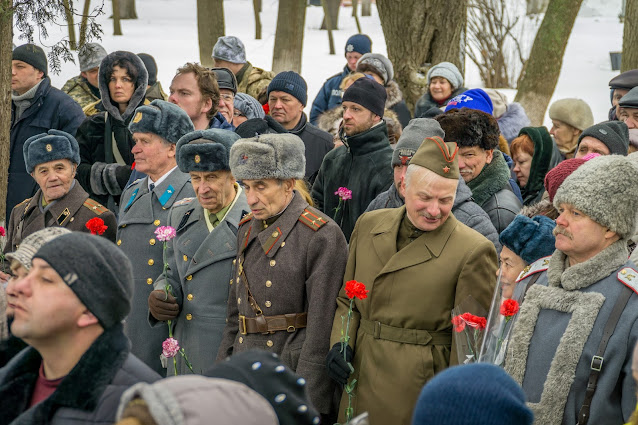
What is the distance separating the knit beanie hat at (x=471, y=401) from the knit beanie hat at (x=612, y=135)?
364cm

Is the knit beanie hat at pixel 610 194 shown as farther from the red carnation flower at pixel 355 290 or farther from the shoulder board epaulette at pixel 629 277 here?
the red carnation flower at pixel 355 290

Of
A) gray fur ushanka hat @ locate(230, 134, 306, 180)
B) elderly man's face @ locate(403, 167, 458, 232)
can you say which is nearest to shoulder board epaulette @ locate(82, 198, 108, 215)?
gray fur ushanka hat @ locate(230, 134, 306, 180)

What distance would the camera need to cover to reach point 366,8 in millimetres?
36344

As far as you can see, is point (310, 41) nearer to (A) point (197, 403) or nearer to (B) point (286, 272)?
(B) point (286, 272)

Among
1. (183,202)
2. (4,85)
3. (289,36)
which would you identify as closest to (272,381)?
(183,202)

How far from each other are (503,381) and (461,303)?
1769mm

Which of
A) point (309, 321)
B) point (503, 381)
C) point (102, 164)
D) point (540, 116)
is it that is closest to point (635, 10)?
point (540, 116)

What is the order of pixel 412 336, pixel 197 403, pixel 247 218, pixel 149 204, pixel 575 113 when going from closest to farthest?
pixel 197 403
pixel 412 336
pixel 247 218
pixel 149 204
pixel 575 113

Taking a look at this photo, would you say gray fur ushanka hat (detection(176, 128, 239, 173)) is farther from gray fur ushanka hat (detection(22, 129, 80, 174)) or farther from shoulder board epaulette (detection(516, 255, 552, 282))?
shoulder board epaulette (detection(516, 255, 552, 282))

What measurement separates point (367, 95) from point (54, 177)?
231cm

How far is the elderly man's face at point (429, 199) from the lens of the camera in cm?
425

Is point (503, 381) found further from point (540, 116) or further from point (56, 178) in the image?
point (540, 116)

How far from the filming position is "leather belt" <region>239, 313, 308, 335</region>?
448 cm

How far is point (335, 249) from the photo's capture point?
4.53m
